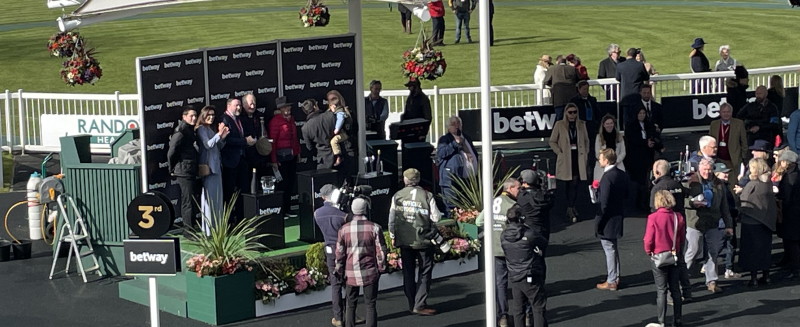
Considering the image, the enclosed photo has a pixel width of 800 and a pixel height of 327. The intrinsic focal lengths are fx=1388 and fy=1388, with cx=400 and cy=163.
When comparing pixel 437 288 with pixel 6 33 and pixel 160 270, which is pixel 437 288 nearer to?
pixel 160 270

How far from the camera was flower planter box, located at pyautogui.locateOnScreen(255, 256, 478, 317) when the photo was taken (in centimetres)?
1529

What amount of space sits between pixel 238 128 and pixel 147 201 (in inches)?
177

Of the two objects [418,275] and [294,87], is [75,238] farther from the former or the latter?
[418,275]

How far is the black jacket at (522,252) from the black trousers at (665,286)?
1.32m

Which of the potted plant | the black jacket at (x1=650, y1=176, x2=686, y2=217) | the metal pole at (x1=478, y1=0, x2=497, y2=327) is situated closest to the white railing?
the black jacket at (x1=650, y1=176, x2=686, y2=217)

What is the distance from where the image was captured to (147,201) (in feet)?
43.8

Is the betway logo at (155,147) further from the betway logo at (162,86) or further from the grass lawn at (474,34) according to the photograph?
the grass lawn at (474,34)

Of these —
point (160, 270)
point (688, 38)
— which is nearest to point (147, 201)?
point (160, 270)

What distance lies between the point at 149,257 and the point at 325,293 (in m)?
3.53

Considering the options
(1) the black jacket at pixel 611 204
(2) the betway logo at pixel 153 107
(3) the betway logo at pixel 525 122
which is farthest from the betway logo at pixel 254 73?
(3) the betway logo at pixel 525 122

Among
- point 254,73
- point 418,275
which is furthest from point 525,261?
point 254,73

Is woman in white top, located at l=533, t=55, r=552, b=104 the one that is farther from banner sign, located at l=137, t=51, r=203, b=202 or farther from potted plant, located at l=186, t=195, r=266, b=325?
potted plant, located at l=186, t=195, r=266, b=325

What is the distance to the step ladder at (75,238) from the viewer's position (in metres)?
16.9

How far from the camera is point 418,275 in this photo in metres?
15.3
